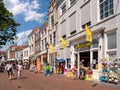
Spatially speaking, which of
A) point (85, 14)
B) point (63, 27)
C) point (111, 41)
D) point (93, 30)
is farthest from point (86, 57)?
point (63, 27)

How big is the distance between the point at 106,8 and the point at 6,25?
904 inches

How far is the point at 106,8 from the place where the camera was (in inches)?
842

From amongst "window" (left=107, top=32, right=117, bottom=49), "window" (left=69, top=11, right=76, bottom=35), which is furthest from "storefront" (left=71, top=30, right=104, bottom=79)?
"window" (left=69, top=11, right=76, bottom=35)

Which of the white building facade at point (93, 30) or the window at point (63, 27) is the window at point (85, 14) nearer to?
the white building facade at point (93, 30)

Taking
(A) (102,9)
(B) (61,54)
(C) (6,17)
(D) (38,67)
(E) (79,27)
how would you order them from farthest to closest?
(D) (38,67), (C) (6,17), (B) (61,54), (E) (79,27), (A) (102,9)

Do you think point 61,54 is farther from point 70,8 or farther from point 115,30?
point 115,30

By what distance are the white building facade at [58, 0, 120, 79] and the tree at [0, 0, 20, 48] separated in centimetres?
1140

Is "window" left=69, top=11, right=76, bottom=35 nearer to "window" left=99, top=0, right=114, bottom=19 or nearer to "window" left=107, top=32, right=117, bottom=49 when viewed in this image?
"window" left=99, top=0, right=114, bottom=19

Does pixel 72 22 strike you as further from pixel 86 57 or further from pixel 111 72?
pixel 111 72

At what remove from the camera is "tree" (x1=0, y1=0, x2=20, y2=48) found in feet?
135

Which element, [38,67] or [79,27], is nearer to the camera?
[79,27]

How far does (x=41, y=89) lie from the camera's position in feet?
49.2

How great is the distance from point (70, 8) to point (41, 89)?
18.1 meters

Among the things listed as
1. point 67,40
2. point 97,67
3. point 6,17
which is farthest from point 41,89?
point 6,17
